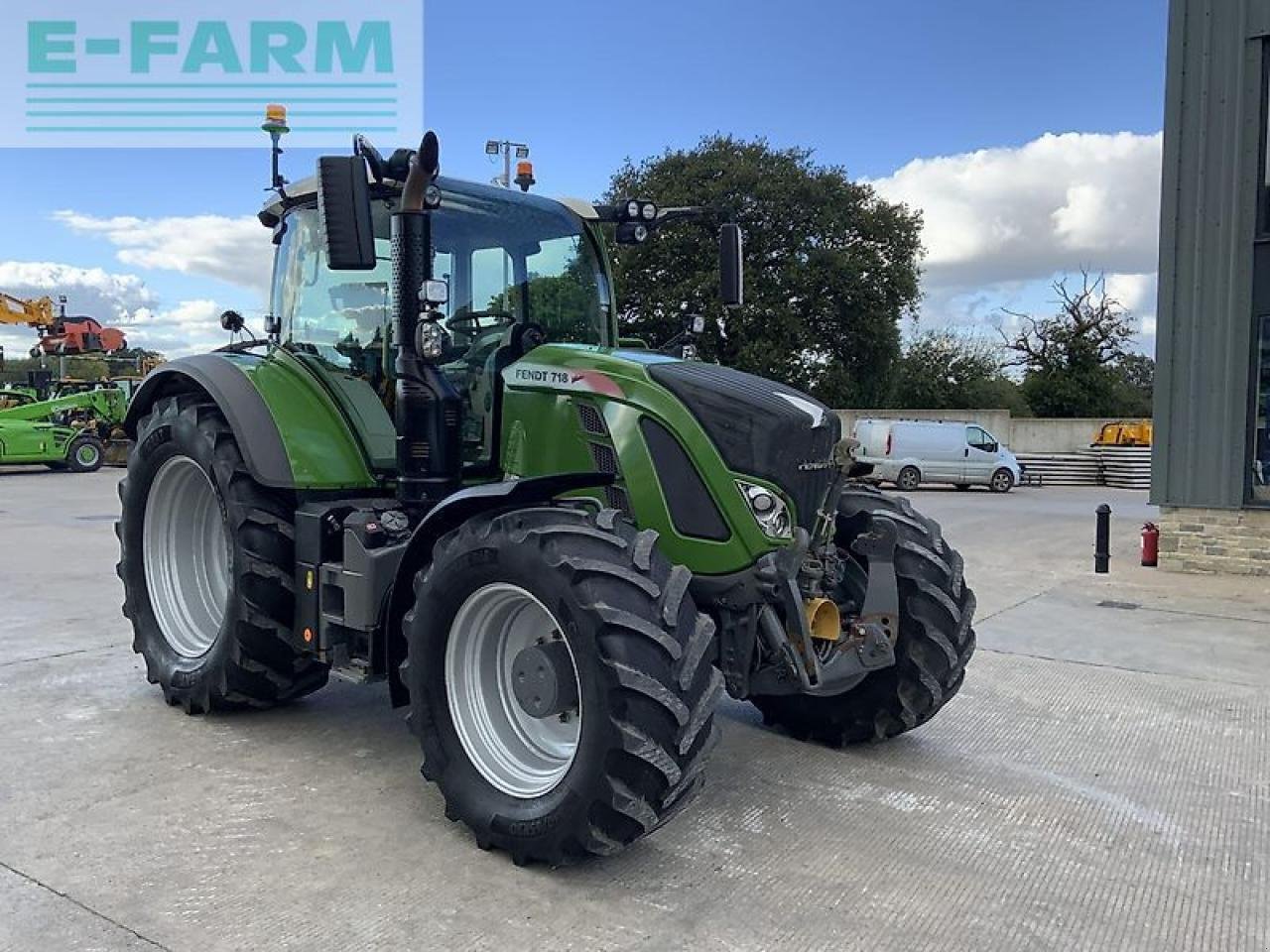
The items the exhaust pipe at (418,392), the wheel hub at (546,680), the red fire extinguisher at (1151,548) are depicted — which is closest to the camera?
the wheel hub at (546,680)

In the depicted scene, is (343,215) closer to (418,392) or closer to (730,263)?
(418,392)

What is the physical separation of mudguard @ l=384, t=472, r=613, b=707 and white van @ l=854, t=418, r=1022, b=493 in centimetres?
2164

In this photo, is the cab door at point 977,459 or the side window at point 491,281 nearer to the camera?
the side window at point 491,281

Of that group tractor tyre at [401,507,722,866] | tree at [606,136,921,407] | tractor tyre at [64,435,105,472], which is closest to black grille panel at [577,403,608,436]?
tractor tyre at [401,507,722,866]

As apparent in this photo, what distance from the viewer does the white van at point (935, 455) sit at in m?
24.9

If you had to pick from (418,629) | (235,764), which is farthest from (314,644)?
(418,629)

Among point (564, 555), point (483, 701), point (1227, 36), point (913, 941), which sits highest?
point (1227, 36)

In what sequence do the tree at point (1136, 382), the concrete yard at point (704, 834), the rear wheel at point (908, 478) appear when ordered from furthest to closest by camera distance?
1. the tree at point (1136, 382)
2. the rear wheel at point (908, 478)
3. the concrete yard at point (704, 834)

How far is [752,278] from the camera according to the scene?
3406 cm

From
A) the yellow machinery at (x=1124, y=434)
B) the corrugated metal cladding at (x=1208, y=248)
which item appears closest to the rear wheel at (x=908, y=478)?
the yellow machinery at (x=1124, y=434)

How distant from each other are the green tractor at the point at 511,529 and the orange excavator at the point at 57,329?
1012 inches

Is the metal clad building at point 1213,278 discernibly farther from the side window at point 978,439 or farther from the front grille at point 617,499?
the side window at point 978,439

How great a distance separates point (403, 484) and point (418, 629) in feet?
3.03

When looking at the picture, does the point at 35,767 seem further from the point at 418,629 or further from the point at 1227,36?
the point at 1227,36
